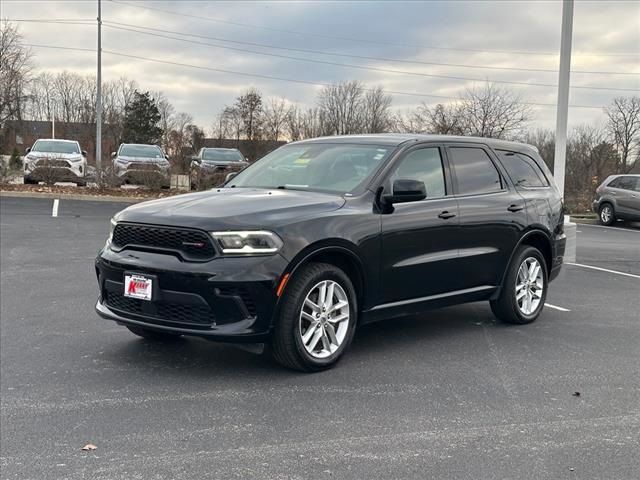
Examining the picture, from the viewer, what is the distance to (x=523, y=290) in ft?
22.0

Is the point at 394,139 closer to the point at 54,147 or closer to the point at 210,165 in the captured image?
the point at 210,165

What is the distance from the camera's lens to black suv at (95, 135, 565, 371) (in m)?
4.51

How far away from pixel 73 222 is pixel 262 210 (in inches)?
443

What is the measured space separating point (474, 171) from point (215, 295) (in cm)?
302

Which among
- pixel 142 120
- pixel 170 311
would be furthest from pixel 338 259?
pixel 142 120

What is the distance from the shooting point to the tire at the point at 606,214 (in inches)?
849

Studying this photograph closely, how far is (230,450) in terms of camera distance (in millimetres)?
3590

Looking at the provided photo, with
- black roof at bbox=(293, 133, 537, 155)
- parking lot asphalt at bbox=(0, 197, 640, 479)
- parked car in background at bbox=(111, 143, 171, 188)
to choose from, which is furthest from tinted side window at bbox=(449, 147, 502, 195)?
parked car in background at bbox=(111, 143, 171, 188)

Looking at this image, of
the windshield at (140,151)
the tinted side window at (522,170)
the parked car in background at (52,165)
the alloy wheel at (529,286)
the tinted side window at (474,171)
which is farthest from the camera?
the windshield at (140,151)

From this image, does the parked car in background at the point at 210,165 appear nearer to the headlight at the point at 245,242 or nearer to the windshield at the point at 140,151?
the windshield at the point at 140,151

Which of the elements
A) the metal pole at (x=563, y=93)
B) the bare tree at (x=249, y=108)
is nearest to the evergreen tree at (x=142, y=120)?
the bare tree at (x=249, y=108)

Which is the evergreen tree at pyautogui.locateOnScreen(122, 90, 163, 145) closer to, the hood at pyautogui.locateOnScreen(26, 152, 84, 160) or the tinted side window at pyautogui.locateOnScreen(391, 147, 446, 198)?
the hood at pyautogui.locateOnScreen(26, 152, 84, 160)

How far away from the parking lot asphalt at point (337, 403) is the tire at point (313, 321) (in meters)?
0.15

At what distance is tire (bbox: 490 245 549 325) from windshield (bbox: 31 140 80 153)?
714 inches
